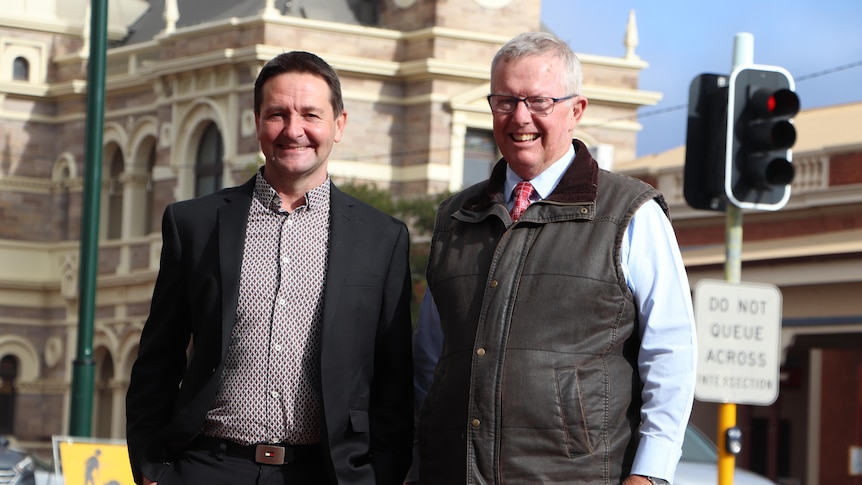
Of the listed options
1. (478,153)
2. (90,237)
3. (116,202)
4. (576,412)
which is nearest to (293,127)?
(576,412)

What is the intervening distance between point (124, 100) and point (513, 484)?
39.4 m

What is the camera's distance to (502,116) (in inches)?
201

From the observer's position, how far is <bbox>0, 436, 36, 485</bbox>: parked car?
1420 centimetres

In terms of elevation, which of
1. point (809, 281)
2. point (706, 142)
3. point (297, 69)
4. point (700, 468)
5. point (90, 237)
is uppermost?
point (706, 142)

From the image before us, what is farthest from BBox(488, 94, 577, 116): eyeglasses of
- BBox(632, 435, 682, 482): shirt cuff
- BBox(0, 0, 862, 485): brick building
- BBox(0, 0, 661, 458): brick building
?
BBox(0, 0, 661, 458): brick building

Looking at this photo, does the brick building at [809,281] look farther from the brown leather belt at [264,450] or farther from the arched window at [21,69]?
the brown leather belt at [264,450]

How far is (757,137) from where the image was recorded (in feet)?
31.2

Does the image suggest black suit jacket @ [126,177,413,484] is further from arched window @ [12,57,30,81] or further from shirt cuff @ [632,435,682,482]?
arched window @ [12,57,30,81]

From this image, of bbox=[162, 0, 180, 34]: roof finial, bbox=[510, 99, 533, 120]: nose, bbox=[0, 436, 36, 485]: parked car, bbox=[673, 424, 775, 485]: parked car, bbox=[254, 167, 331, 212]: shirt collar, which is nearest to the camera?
bbox=[510, 99, 533, 120]: nose

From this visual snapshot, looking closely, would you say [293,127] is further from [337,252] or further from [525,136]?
[525,136]

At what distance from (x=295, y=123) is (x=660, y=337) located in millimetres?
1255

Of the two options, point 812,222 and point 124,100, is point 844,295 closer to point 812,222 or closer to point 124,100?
point 812,222

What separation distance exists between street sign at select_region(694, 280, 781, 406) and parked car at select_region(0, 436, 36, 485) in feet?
21.3

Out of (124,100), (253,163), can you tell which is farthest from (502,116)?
(124,100)
